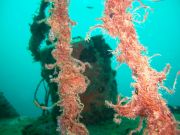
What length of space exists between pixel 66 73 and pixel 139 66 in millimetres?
1819

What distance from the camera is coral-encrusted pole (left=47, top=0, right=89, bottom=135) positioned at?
190 inches

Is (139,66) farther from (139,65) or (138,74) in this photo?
(138,74)

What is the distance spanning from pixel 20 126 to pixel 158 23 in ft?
445

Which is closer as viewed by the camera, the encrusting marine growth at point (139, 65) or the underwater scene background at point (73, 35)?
the encrusting marine growth at point (139, 65)

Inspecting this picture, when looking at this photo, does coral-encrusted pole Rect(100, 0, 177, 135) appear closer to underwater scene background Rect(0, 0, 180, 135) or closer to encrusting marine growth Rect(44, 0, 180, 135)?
encrusting marine growth Rect(44, 0, 180, 135)

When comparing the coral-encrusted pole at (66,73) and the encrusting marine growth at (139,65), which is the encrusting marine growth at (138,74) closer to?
the encrusting marine growth at (139,65)

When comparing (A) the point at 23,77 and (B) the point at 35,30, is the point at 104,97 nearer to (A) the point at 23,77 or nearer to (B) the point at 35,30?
(B) the point at 35,30

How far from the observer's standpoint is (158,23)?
13888 centimetres

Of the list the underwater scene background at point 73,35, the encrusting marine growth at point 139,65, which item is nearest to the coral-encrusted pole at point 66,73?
the encrusting marine growth at point 139,65

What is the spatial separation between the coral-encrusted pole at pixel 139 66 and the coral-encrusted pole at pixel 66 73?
126cm

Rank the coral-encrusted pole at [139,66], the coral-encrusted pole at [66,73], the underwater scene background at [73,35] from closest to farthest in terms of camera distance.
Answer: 1. the coral-encrusted pole at [139,66]
2. the coral-encrusted pole at [66,73]
3. the underwater scene background at [73,35]

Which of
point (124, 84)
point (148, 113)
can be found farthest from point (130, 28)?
point (124, 84)

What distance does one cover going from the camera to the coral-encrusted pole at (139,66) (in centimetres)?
375

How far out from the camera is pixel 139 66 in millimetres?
3791
